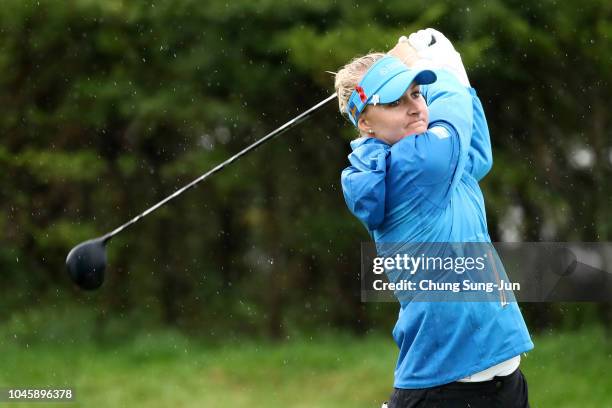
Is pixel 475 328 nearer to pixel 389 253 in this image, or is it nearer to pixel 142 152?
pixel 389 253

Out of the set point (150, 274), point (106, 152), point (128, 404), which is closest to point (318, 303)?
point (150, 274)

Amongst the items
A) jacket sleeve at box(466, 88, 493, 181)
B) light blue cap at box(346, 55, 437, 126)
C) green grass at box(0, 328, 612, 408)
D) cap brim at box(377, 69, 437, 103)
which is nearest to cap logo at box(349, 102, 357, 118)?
light blue cap at box(346, 55, 437, 126)

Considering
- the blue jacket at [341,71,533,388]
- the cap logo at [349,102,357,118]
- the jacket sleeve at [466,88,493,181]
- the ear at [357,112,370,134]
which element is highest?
the cap logo at [349,102,357,118]

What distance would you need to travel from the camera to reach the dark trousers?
2852mm

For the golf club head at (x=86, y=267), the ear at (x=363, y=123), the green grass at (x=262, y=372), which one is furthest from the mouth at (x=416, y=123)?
the green grass at (x=262, y=372)

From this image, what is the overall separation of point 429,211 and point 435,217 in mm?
26

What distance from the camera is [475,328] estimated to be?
2.84 meters

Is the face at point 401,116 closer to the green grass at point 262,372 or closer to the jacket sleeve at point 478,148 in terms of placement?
the jacket sleeve at point 478,148

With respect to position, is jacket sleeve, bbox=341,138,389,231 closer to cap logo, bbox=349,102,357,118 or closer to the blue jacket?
the blue jacket

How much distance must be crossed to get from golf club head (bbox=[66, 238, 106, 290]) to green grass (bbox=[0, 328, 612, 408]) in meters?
3.69

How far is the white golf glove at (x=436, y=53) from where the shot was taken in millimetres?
3119

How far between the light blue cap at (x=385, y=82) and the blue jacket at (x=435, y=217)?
0.36 ft

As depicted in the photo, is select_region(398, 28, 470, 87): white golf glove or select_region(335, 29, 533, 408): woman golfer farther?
select_region(398, 28, 470, 87): white golf glove

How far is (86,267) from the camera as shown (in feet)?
12.8
